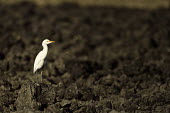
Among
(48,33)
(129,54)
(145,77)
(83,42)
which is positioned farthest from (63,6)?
(145,77)

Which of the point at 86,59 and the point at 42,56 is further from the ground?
the point at 86,59

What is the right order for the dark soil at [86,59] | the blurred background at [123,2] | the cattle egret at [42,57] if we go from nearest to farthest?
1. the dark soil at [86,59]
2. the cattle egret at [42,57]
3. the blurred background at [123,2]

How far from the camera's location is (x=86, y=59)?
59.0 ft

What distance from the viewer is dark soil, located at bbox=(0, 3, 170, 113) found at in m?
9.91

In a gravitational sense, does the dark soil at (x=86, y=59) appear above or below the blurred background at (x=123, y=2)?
below

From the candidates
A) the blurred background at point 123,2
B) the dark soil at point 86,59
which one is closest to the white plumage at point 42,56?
the dark soil at point 86,59

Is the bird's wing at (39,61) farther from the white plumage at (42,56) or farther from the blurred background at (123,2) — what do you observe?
the blurred background at (123,2)

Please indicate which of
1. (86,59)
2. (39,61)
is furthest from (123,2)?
(39,61)

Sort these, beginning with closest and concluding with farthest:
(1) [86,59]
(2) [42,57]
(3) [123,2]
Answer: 1. (2) [42,57]
2. (1) [86,59]
3. (3) [123,2]

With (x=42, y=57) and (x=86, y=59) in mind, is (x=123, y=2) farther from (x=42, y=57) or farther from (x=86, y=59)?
(x=42, y=57)

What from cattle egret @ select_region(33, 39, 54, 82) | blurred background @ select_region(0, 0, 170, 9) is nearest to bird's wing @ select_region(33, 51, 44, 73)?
cattle egret @ select_region(33, 39, 54, 82)

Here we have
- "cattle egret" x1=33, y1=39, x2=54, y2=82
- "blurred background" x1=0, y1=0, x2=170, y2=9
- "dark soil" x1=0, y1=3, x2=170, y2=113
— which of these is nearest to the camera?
"dark soil" x1=0, y1=3, x2=170, y2=113

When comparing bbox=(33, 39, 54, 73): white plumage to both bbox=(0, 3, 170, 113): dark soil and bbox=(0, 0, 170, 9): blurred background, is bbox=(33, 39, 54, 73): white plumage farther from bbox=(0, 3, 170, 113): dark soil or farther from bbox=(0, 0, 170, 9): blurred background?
bbox=(0, 0, 170, 9): blurred background

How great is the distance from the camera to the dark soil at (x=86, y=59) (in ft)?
32.5
